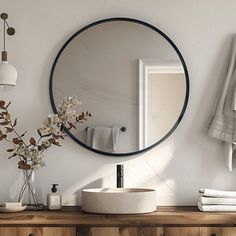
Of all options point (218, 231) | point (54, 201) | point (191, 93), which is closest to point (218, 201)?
point (218, 231)

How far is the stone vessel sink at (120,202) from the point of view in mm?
2361

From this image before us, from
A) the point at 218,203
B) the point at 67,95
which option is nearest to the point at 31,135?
the point at 67,95

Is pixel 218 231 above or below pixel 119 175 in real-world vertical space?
below

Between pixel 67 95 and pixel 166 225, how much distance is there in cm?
88

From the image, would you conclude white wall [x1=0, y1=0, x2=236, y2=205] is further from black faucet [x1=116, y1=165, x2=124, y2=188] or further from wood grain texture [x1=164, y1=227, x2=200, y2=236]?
wood grain texture [x1=164, y1=227, x2=200, y2=236]

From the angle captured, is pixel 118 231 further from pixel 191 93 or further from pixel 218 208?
pixel 191 93

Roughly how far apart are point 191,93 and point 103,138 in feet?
1.74

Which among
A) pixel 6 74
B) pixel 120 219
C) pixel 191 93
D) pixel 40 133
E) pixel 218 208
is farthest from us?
pixel 191 93

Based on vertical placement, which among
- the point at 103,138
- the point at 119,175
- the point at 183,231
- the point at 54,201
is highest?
the point at 103,138

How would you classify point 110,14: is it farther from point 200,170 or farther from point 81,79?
point 200,170

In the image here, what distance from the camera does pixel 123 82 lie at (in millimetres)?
2768

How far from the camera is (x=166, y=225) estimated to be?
233cm

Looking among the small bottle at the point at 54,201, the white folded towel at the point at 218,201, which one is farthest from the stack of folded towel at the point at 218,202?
the small bottle at the point at 54,201

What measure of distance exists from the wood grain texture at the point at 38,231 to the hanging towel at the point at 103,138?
21.7 inches
